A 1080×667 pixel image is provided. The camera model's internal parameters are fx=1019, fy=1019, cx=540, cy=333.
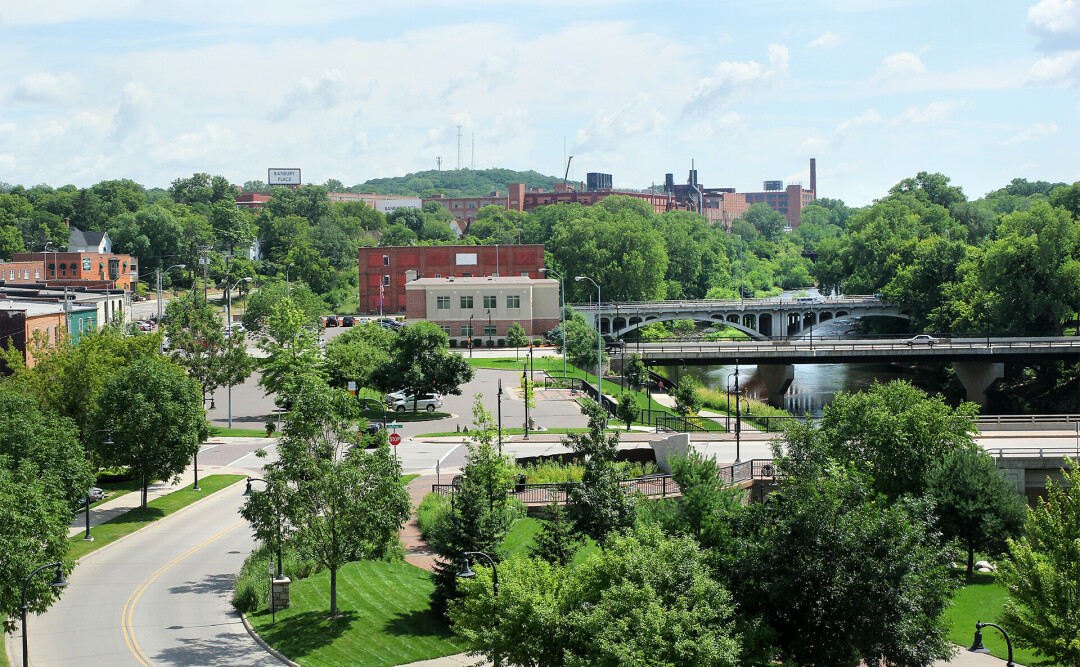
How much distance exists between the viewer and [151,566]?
3030 cm

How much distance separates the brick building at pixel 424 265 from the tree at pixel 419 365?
4913cm

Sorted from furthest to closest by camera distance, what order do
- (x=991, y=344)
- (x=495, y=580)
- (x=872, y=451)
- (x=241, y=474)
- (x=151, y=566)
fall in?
1. (x=991, y=344)
2. (x=241, y=474)
3. (x=872, y=451)
4. (x=151, y=566)
5. (x=495, y=580)

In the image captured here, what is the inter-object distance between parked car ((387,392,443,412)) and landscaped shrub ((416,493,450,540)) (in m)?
19.5

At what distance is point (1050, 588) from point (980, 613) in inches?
275

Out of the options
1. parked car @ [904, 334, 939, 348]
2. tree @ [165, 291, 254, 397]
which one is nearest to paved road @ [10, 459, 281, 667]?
tree @ [165, 291, 254, 397]

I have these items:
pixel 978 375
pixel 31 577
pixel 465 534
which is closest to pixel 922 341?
pixel 978 375

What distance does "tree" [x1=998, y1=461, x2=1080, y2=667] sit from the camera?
20.6 metres

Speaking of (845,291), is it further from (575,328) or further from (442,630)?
(442,630)

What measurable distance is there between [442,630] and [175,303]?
33.1 metres

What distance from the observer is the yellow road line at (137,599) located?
2372 centimetres

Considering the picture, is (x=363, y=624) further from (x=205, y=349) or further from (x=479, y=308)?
(x=479, y=308)

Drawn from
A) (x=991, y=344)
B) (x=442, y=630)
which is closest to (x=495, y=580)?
(x=442, y=630)

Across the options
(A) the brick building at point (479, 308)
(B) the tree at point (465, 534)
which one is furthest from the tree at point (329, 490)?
(A) the brick building at point (479, 308)

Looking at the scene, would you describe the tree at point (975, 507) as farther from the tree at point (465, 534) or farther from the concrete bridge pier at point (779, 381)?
the concrete bridge pier at point (779, 381)
